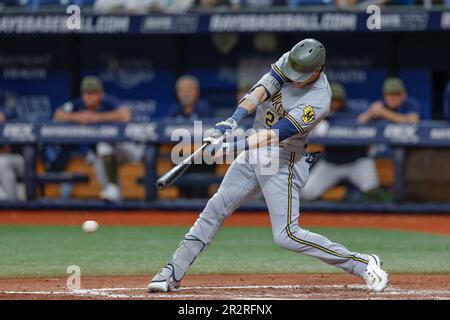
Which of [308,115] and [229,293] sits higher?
[308,115]

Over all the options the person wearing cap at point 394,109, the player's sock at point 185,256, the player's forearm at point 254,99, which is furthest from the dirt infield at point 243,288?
the person wearing cap at point 394,109

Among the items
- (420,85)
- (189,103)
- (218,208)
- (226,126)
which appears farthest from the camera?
(420,85)

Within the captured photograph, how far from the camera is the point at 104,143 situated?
13680 millimetres

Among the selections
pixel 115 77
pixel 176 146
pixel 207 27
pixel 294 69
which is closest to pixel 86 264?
pixel 294 69

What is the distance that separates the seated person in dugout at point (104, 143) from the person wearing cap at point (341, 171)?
223 centimetres

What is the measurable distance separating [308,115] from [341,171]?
21.4 feet

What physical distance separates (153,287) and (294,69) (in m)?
1.66

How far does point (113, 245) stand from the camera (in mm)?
10398

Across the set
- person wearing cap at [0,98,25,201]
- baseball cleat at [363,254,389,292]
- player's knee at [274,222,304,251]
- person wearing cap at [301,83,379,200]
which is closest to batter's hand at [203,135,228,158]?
player's knee at [274,222,304,251]

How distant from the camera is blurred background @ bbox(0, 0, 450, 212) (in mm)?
13234

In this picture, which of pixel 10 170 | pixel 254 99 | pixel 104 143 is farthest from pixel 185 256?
pixel 10 170

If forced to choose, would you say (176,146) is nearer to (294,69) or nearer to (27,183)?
(27,183)

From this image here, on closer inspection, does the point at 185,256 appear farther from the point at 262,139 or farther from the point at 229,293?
the point at 262,139

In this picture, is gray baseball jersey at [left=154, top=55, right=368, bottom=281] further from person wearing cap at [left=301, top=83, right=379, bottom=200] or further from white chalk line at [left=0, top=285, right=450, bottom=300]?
person wearing cap at [left=301, top=83, right=379, bottom=200]
